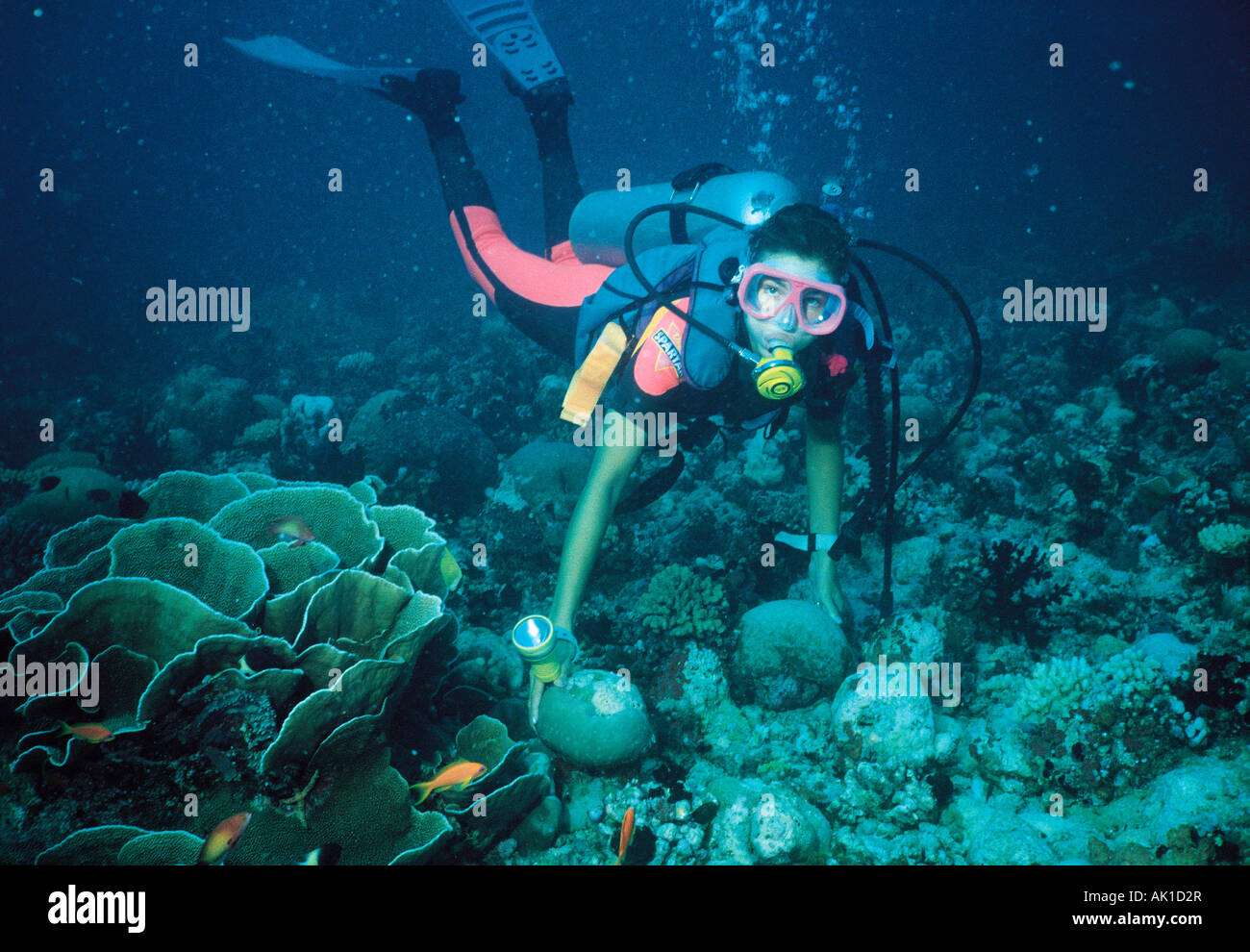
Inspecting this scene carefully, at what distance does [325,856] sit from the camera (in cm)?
236

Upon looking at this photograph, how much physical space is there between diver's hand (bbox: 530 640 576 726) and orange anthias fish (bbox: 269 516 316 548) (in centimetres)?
165

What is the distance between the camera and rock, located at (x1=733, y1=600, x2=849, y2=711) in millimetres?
3775

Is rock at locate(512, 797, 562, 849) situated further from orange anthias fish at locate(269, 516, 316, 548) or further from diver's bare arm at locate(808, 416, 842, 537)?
diver's bare arm at locate(808, 416, 842, 537)

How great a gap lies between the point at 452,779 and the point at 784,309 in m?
2.98

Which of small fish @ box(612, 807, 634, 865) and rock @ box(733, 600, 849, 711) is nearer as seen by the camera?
small fish @ box(612, 807, 634, 865)

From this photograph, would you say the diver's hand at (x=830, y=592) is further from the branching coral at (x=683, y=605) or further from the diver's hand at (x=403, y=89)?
the diver's hand at (x=403, y=89)

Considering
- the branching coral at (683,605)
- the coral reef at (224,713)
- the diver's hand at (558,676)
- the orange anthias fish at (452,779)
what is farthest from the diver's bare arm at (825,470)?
the orange anthias fish at (452,779)

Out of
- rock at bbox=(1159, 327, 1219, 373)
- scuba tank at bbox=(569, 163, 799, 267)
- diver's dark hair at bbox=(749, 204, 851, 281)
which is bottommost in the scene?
diver's dark hair at bbox=(749, 204, 851, 281)

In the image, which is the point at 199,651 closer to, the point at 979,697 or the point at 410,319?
the point at 979,697

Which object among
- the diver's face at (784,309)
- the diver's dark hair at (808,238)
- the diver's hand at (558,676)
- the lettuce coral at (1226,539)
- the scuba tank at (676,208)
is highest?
the scuba tank at (676,208)

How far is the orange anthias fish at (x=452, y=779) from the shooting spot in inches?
104

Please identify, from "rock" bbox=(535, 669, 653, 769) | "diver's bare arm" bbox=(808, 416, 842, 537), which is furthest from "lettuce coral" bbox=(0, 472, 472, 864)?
"diver's bare arm" bbox=(808, 416, 842, 537)

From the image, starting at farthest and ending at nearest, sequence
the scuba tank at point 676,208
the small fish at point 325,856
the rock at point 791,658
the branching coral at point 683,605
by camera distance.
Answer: the branching coral at point 683,605, the scuba tank at point 676,208, the rock at point 791,658, the small fish at point 325,856
